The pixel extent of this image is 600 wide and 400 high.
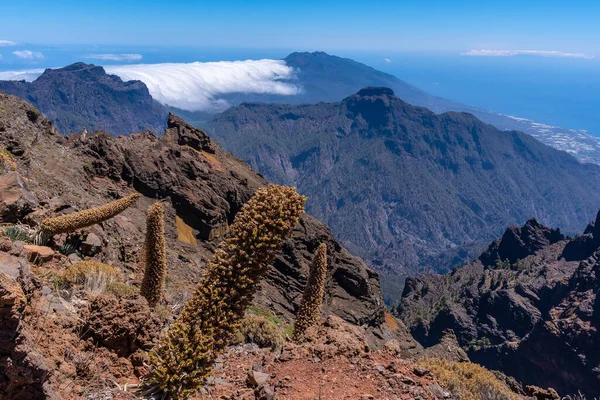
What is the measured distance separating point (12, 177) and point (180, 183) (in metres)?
20.7

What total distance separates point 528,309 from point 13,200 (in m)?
74.4

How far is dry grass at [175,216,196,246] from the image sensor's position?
85.5 feet

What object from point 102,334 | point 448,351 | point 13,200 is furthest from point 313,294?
point 448,351

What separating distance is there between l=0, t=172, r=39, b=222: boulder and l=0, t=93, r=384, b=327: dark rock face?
3.26 m

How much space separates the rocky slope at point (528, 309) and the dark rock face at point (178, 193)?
28.9 meters

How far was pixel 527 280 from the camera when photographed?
2970 inches

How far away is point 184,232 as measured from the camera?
26969 mm

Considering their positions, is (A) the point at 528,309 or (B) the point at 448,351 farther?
(A) the point at 528,309

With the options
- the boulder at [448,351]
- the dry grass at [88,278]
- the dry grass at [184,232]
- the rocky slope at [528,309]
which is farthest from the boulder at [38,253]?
the rocky slope at [528,309]

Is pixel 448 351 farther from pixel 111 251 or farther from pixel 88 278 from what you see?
pixel 88 278

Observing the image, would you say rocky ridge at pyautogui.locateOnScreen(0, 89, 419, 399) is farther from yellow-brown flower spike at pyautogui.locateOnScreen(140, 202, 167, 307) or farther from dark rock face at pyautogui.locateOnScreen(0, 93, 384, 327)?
yellow-brown flower spike at pyautogui.locateOnScreen(140, 202, 167, 307)

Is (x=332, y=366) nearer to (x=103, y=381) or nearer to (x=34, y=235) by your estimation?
(x=103, y=381)

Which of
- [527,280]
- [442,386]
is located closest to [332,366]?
[442,386]

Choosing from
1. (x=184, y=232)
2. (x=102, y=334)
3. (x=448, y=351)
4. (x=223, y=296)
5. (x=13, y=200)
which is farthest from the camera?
(x=184, y=232)
